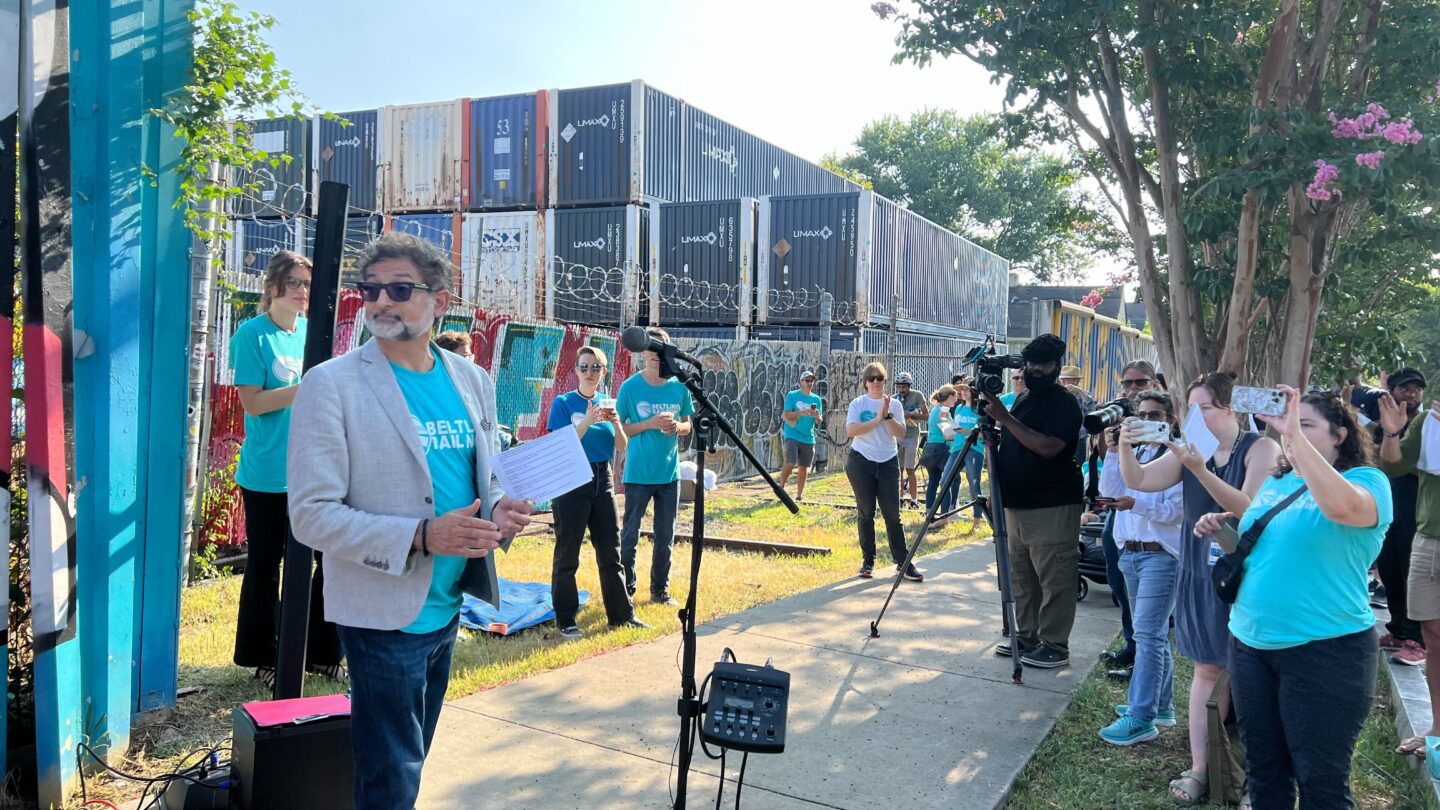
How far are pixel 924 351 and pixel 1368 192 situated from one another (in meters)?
16.9

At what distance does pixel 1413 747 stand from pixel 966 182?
5419 centimetres

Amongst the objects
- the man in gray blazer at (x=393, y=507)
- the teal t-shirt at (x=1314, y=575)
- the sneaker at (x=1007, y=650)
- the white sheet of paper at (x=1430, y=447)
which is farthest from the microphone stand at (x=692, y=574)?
the white sheet of paper at (x=1430, y=447)

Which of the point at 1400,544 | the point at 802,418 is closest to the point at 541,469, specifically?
the point at 1400,544

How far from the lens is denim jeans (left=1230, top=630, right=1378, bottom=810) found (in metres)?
3.03

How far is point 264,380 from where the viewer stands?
438 cm

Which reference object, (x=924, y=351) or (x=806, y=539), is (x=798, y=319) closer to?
(x=924, y=351)

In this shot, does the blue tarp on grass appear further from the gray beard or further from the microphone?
the gray beard

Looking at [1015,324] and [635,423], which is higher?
[1015,324]

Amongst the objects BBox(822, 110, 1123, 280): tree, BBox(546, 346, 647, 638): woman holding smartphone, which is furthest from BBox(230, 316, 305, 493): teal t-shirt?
BBox(822, 110, 1123, 280): tree

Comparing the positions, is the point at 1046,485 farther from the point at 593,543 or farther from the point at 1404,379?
the point at 1404,379

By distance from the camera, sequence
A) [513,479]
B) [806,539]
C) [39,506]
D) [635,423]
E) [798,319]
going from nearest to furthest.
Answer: [513,479] < [39,506] < [635,423] < [806,539] < [798,319]

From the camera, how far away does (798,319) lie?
19.4m

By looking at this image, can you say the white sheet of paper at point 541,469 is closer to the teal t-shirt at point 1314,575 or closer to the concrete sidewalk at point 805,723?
the concrete sidewalk at point 805,723

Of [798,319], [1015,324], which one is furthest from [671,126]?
[1015,324]
